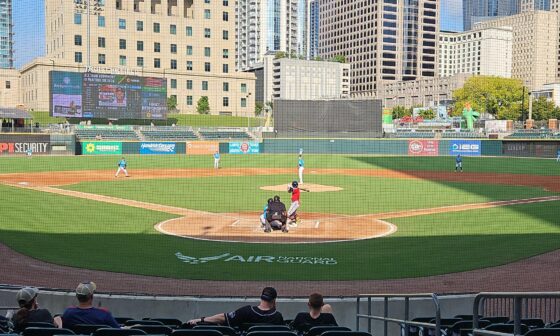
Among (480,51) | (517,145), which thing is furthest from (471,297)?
(480,51)

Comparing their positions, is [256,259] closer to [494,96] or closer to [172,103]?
[172,103]

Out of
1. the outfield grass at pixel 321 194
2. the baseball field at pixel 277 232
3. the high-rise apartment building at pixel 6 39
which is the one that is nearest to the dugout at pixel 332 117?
the baseball field at pixel 277 232

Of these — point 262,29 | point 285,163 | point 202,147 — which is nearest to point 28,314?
point 285,163

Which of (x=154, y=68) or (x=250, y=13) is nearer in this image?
(x=154, y=68)

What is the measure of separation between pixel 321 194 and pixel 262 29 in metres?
161

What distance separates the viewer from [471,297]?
32.1 ft

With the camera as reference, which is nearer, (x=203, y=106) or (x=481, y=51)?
(x=203, y=106)

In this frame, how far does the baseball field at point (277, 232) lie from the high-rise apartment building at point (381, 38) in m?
125

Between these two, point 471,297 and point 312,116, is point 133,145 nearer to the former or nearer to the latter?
point 312,116

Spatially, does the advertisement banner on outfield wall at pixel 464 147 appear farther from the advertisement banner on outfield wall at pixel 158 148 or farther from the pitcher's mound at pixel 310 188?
the pitcher's mound at pixel 310 188

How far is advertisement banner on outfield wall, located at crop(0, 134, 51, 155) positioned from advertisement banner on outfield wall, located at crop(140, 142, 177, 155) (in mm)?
8435

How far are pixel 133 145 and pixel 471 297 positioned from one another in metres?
48.5

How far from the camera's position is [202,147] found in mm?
57781

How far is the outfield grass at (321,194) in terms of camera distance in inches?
954
